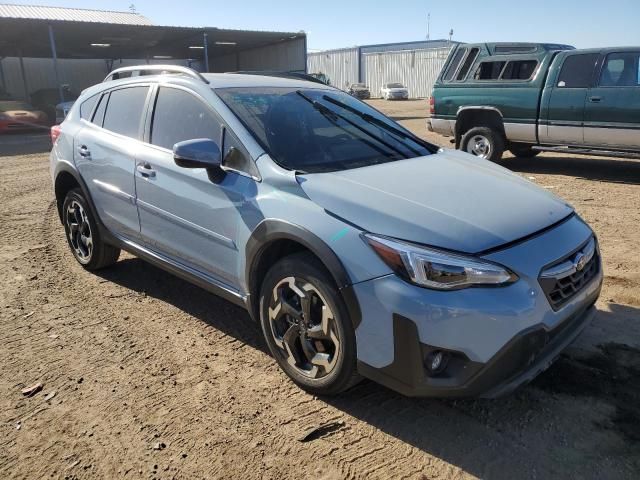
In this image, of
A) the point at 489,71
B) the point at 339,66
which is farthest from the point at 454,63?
the point at 339,66

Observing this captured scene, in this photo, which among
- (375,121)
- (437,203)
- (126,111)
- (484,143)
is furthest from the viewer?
(484,143)

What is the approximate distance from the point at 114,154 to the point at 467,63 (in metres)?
7.60

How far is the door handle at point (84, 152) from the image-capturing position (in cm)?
445

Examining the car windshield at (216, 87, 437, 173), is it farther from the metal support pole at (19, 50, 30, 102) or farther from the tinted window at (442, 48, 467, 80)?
the metal support pole at (19, 50, 30, 102)

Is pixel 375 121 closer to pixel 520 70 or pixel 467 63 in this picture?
pixel 520 70

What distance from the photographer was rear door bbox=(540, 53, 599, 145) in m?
8.28

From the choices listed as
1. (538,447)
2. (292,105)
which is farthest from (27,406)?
(538,447)

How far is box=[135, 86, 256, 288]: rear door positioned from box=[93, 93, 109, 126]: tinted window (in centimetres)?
92

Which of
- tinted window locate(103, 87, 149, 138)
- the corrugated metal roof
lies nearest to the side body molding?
tinted window locate(103, 87, 149, 138)

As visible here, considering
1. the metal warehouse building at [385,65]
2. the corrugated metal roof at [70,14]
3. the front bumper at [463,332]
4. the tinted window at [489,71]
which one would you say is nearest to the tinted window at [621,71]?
the tinted window at [489,71]

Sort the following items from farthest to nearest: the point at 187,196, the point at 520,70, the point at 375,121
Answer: the point at 520,70 < the point at 375,121 < the point at 187,196

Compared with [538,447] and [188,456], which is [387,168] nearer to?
[538,447]

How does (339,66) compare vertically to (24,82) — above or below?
above

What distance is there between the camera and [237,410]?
9.39 ft
